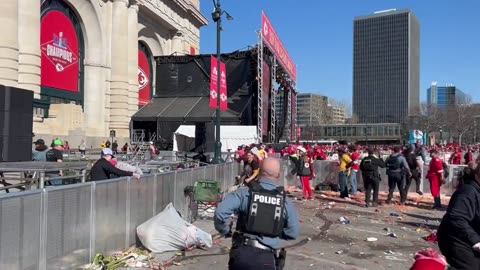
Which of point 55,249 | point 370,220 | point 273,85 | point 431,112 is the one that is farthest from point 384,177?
point 431,112

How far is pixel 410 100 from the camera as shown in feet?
415

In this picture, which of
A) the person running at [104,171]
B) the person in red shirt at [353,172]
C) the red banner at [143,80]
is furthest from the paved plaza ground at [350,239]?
the red banner at [143,80]

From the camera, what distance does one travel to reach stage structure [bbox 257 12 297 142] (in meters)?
34.2

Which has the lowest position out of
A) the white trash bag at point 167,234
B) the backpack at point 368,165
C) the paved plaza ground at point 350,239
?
the paved plaza ground at point 350,239

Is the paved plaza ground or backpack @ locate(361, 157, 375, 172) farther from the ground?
backpack @ locate(361, 157, 375, 172)

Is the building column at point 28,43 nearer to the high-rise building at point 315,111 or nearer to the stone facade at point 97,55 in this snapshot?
the stone facade at point 97,55

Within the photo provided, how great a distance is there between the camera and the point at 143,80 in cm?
4672

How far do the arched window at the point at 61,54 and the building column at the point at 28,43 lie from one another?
3.12 meters

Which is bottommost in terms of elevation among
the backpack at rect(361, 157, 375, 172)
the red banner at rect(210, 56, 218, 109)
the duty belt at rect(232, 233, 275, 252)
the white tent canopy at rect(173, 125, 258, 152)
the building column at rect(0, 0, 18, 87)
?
the duty belt at rect(232, 233, 275, 252)

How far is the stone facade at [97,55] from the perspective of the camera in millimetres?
27484

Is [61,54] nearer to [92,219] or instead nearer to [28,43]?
[28,43]

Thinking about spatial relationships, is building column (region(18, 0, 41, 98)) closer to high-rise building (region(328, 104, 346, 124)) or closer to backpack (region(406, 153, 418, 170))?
backpack (region(406, 153, 418, 170))

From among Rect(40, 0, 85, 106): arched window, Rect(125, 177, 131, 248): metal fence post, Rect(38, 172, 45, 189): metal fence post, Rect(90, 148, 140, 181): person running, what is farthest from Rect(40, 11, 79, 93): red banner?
Rect(125, 177, 131, 248): metal fence post

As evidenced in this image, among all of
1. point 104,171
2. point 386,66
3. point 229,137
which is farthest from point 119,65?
point 386,66
